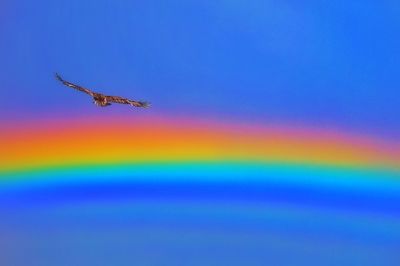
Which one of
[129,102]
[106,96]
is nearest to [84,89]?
[106,96]

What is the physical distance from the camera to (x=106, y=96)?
23.0 metres

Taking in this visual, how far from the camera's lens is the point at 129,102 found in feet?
70.4

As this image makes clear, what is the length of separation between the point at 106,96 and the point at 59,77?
211 cm

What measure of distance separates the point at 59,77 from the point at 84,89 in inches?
45.9

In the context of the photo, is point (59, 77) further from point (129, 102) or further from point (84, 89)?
point (129, 102)

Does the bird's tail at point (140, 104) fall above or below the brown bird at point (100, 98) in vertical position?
below

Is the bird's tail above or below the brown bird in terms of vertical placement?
below

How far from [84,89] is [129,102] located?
260cm

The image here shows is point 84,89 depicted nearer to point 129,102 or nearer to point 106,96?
point 106,96

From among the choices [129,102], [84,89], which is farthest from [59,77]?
[129,102]

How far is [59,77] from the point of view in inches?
878

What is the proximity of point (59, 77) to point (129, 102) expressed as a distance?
3325 mm

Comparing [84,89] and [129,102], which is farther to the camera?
[84,89]

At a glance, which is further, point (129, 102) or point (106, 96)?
point (106, 96)
